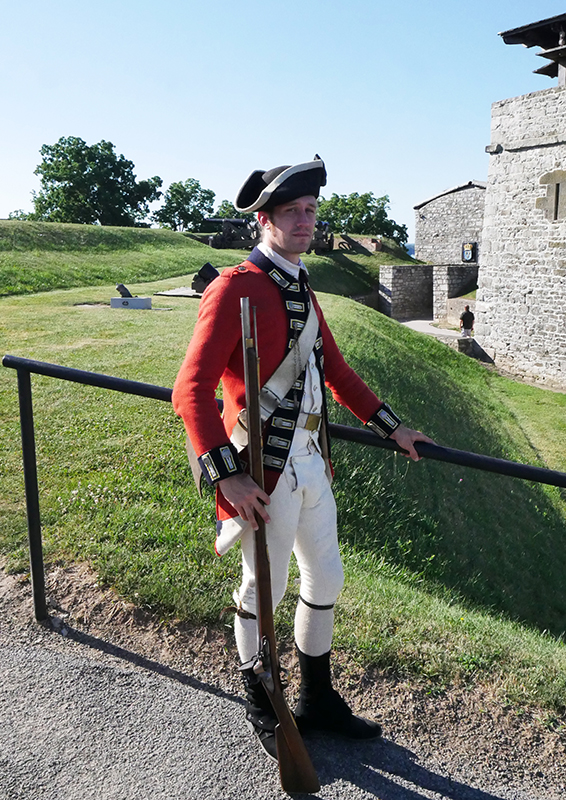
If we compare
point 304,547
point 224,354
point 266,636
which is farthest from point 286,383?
point 266,636

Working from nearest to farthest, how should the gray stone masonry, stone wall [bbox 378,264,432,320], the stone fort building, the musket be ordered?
the musket → the stone fort building → the gray stone masonry → stone wall [bbox 378,264,432,320]

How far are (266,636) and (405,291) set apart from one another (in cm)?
2943

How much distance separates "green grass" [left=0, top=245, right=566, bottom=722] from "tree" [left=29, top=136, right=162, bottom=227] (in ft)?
124

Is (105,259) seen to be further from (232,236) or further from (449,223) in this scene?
(449,223)

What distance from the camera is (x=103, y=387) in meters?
2.55

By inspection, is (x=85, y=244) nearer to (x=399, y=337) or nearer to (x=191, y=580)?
(x=399, y=337)

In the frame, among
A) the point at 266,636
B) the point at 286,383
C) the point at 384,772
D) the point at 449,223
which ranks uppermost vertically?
the point at 449,223

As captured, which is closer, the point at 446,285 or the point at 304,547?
the point at 304,547

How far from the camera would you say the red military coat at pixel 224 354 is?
2010mm

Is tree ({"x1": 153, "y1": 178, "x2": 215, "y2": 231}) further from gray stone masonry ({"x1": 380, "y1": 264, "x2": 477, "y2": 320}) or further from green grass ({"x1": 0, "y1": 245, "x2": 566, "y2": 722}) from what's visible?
green grass ({"x1": 0, "y1": 245, "x2": 566, "y2": 722})

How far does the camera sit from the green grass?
9.17 feet

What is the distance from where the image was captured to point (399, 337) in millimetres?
15969

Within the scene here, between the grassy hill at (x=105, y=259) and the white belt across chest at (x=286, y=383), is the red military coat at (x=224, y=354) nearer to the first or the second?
the white belt across chest at (x=286, y=383)

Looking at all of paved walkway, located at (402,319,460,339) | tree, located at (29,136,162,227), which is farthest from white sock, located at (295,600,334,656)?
tree, located at (29,136,162,227)
